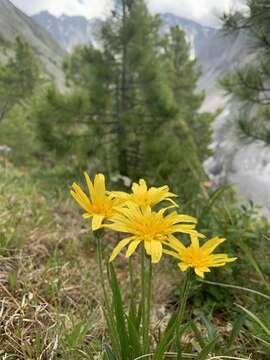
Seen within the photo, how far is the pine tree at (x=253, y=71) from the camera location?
379cm

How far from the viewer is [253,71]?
433cm

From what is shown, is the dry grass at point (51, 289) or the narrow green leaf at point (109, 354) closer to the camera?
the narrow green leaf at point (109, 354)

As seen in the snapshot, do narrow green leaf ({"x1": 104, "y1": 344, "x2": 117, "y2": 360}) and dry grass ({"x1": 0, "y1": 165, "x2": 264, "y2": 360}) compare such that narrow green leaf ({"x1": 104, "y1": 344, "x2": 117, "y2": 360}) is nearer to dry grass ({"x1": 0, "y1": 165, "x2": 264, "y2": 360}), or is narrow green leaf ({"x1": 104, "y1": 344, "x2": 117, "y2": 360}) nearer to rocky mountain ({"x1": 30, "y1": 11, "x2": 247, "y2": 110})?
dry grass ({"x1": 0, "y1": 165, "x2": 264, "y2": 360})

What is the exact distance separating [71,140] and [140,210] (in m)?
4.41

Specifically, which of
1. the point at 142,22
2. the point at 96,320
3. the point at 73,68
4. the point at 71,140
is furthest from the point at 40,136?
the point at 96,320

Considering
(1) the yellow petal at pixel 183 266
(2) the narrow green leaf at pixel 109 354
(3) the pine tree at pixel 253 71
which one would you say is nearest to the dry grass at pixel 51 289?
(2) the narrow green leaf at pixel 109 354

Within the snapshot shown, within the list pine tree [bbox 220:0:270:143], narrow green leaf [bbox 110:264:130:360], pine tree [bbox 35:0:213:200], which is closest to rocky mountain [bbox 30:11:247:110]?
pine tree [bbox 220:0:270:143]

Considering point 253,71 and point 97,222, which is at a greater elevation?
point 253,71

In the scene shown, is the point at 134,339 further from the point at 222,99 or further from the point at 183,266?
the point at 222,99

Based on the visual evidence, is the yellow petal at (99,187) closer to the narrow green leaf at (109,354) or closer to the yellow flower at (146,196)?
the yellow flower at (146,196)

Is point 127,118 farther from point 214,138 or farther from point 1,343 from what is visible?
point 214,138

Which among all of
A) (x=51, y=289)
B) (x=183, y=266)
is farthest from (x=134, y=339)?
(x=51, y=289)

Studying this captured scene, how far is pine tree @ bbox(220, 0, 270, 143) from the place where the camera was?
379 centimetres

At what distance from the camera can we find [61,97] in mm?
4895
